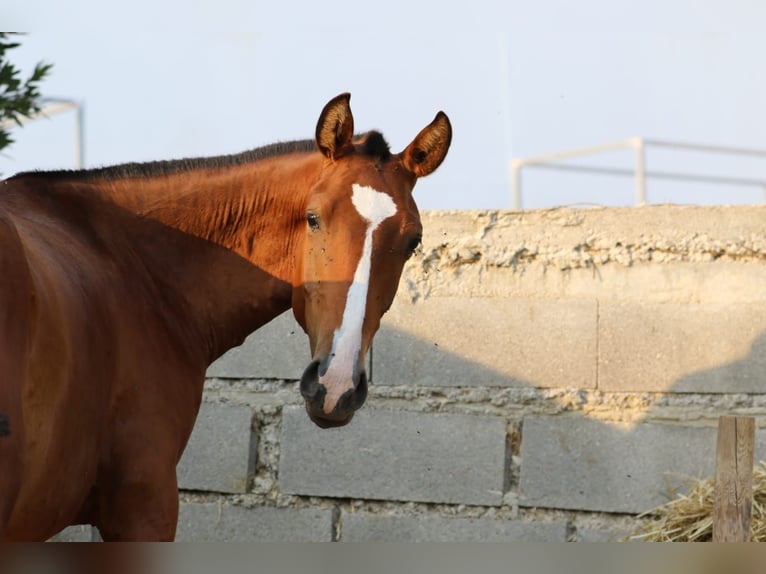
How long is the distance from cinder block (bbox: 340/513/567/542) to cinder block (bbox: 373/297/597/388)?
0.60 metres

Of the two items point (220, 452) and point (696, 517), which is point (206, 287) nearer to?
point (220, 452)

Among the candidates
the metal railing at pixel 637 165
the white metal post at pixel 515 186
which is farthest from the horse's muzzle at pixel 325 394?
the white metal post at pixel 515 186

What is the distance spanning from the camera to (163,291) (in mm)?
3035

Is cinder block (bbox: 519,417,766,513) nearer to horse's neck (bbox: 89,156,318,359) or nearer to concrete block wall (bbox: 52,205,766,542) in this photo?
concrete block wall (bbox: 52,205,766,542)

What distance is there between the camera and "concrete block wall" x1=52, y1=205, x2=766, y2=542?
14.3ft

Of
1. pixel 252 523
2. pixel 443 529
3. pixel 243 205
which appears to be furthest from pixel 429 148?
pixel 252 523

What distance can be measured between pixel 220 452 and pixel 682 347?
209cm

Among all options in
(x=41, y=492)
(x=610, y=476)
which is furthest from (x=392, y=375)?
(x=41, y=492)

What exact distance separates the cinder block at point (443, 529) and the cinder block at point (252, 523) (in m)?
0.12

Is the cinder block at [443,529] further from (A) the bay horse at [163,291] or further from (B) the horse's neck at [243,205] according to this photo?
(B) the horse's neck at [243,205]

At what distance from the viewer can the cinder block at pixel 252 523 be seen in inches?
178

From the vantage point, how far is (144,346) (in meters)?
2.82

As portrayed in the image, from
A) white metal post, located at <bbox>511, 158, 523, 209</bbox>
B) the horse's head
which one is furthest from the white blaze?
white metal post, located at <bbox>511, 158, 523, 209</bbox>

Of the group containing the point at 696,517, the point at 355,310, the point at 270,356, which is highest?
the point at 355,310
